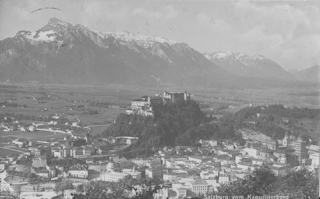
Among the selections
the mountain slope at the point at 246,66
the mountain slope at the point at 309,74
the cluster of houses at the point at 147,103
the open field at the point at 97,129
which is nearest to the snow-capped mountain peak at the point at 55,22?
the open field at the point at 97,129

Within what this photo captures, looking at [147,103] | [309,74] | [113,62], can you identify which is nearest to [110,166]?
[147,103]

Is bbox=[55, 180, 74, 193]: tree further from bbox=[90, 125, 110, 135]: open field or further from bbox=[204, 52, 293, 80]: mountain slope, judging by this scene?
bbox=[204, 52, 293, 80]: mountain slope

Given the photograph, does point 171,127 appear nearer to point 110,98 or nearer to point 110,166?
point 110,166

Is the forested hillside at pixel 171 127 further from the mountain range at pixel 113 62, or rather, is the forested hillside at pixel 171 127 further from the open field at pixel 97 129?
the mountain range at pixel 113 62

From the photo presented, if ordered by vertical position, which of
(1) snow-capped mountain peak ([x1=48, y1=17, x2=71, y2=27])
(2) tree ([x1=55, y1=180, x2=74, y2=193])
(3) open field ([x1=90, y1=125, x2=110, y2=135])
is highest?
(1) snow-capped mountain peak ([x1=48, y1=17, x2=71, y2=27])

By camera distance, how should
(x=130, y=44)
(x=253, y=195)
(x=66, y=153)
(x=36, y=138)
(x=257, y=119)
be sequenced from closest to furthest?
1. (x=253, y=195)
2. (x=66, y=153)
3. (x=36, y=138)
4. (x=257, y=119)
5. (x=130, y=44)

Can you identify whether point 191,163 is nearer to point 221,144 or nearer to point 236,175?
point 236,175

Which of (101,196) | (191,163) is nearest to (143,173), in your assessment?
(191,163)

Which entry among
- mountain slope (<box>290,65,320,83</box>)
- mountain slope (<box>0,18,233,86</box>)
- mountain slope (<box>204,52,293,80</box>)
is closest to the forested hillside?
mountain slope (<box>290,65,320,83</box>)
